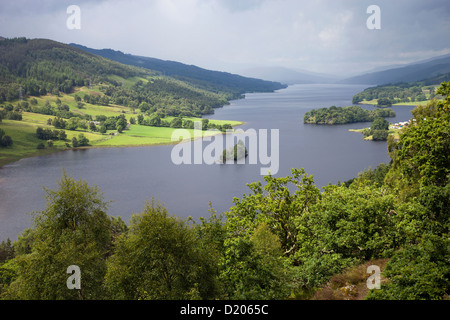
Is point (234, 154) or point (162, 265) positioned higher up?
point (162, 265)

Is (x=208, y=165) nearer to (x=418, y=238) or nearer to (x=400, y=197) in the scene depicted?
(x=400, y=197)

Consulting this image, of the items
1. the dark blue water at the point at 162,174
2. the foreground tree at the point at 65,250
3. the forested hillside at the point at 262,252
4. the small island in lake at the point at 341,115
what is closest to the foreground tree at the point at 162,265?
the forested hillside at the point at 262,252

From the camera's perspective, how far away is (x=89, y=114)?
183 m

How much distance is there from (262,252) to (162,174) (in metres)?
82.7

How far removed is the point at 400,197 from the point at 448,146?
341 inches

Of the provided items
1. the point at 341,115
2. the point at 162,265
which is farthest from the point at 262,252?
the point at 341,115

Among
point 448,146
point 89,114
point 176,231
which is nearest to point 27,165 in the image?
point 89,114

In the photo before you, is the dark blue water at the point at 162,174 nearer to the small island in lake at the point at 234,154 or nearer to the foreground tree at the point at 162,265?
the small island in lake at the point at 234,154

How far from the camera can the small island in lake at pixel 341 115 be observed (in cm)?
17062

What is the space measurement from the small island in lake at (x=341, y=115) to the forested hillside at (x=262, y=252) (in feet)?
514

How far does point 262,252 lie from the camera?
1512 cm

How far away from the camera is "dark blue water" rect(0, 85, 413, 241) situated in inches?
2793

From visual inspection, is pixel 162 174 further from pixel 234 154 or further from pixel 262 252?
pixel 262 252

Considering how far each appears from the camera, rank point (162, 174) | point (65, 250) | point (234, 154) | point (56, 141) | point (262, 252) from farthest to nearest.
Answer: point (56, 141), point (234, 154), point (162, 174), point (65, 250), point (262, 252)
